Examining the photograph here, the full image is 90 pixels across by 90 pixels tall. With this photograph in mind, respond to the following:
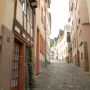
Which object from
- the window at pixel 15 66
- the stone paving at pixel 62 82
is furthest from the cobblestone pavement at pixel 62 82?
the window at pixel 15 66

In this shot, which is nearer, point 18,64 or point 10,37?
point 10,37

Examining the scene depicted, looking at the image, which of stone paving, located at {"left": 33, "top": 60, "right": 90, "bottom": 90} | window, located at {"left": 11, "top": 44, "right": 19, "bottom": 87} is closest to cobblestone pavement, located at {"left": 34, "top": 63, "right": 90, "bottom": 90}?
stone paving, located at {"left": 33, "top": 60, "right": 90, "bottom": 90}

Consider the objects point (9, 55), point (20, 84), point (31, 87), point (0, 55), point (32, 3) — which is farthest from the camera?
point (32, 3)

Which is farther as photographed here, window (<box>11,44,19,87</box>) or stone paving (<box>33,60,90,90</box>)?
stone paving (<box>33,60,90,90</box>)

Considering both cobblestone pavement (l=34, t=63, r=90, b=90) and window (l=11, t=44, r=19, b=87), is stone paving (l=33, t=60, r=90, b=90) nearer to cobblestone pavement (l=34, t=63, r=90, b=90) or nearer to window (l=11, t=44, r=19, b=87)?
cobblestone pavement (l=34, t=63, r=90, b=90)

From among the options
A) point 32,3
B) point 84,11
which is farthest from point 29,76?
point 84,11

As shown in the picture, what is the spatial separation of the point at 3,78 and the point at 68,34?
44.7 metres

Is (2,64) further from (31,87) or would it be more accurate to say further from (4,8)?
(31,87)

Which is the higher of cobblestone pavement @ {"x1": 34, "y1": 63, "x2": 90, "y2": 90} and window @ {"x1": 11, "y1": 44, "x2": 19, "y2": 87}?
window @ {"x1": 11, "y1": 44, "x2": 19, "y2": 87}

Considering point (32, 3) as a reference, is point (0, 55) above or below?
below

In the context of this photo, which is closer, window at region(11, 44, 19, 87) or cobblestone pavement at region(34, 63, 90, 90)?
window at region(11, 44, 19, 87)

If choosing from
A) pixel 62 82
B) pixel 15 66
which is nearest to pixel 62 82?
pixel 62 82

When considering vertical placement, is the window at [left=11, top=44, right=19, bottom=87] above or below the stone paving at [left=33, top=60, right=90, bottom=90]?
above

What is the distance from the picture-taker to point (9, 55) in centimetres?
652
